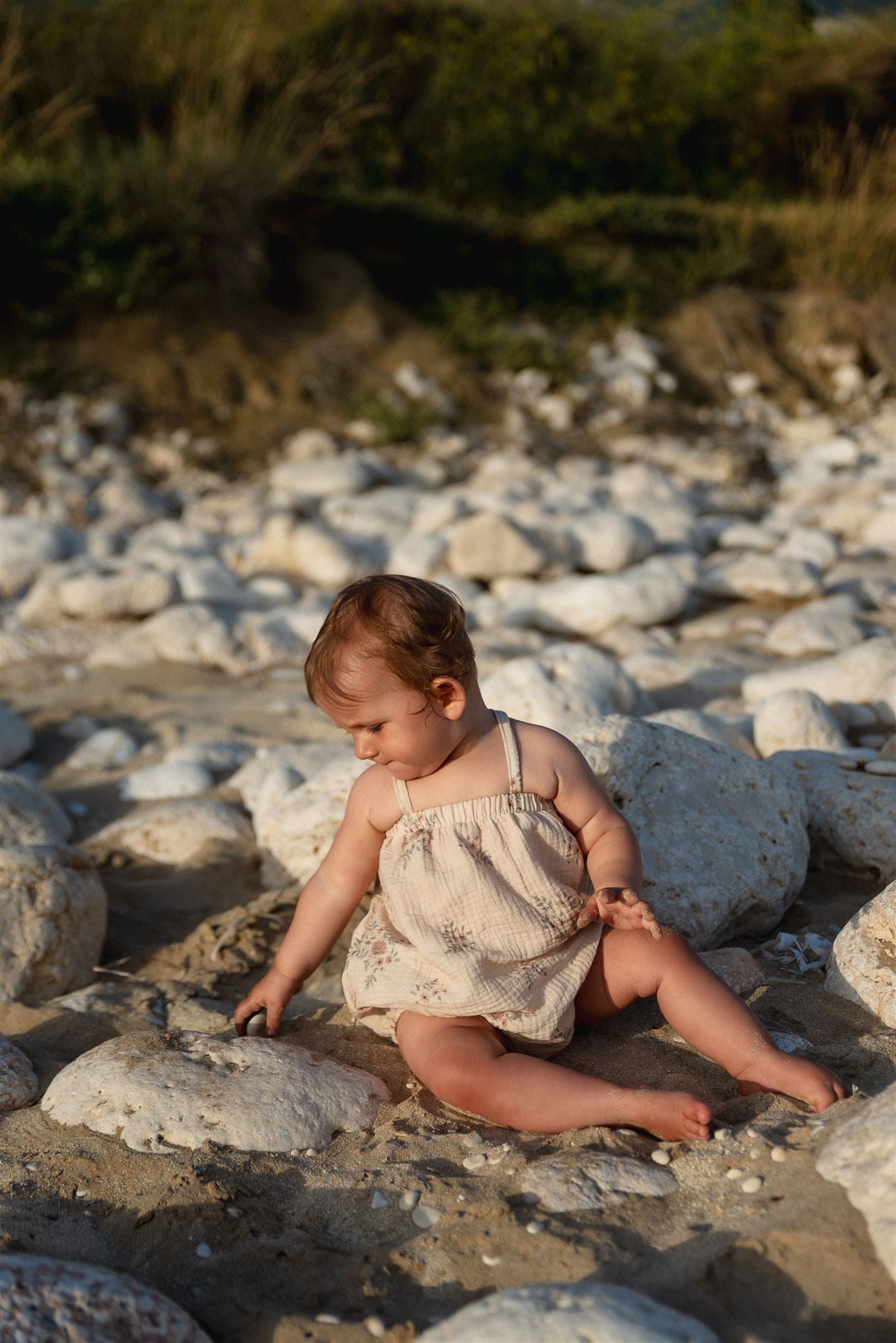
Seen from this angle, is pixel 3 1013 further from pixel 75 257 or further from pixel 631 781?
pixel 75 257

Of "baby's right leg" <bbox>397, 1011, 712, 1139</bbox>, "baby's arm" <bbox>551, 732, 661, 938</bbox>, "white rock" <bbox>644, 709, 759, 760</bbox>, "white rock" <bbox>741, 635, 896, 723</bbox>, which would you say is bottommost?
"white rock" <bbox>741, 635, 896, 723</bbox>

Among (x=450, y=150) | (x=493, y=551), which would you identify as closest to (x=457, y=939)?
(x=493, y=551)

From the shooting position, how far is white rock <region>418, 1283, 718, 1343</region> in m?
1.41

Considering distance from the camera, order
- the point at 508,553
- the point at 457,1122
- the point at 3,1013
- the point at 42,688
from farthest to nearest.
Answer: the point at 508,553
the point at 42,688
the point at 3,1013
the point at 457,1122

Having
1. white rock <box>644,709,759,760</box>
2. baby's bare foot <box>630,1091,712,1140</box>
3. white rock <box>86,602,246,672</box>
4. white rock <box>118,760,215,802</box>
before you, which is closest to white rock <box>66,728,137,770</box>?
white rock <box>118,760,215,802</box>

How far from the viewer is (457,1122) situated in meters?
2.26

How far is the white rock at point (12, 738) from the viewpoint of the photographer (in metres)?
4.37

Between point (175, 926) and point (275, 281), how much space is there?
787 centimetres

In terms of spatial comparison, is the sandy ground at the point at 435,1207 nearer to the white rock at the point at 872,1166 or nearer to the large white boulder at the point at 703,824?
the white rock at the point at 872,1166

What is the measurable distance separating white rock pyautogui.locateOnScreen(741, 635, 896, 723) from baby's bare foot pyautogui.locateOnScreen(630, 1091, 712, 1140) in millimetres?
2072

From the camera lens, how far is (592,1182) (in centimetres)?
190

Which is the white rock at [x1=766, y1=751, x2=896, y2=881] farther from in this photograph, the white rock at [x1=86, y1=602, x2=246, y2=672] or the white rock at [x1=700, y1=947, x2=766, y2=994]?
the white rock at [x1=86, y1=602, x2=246, y2=672]

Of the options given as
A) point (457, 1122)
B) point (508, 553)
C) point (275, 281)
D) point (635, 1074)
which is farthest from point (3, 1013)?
point (275, 281)

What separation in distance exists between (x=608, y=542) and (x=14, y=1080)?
15.1ft
